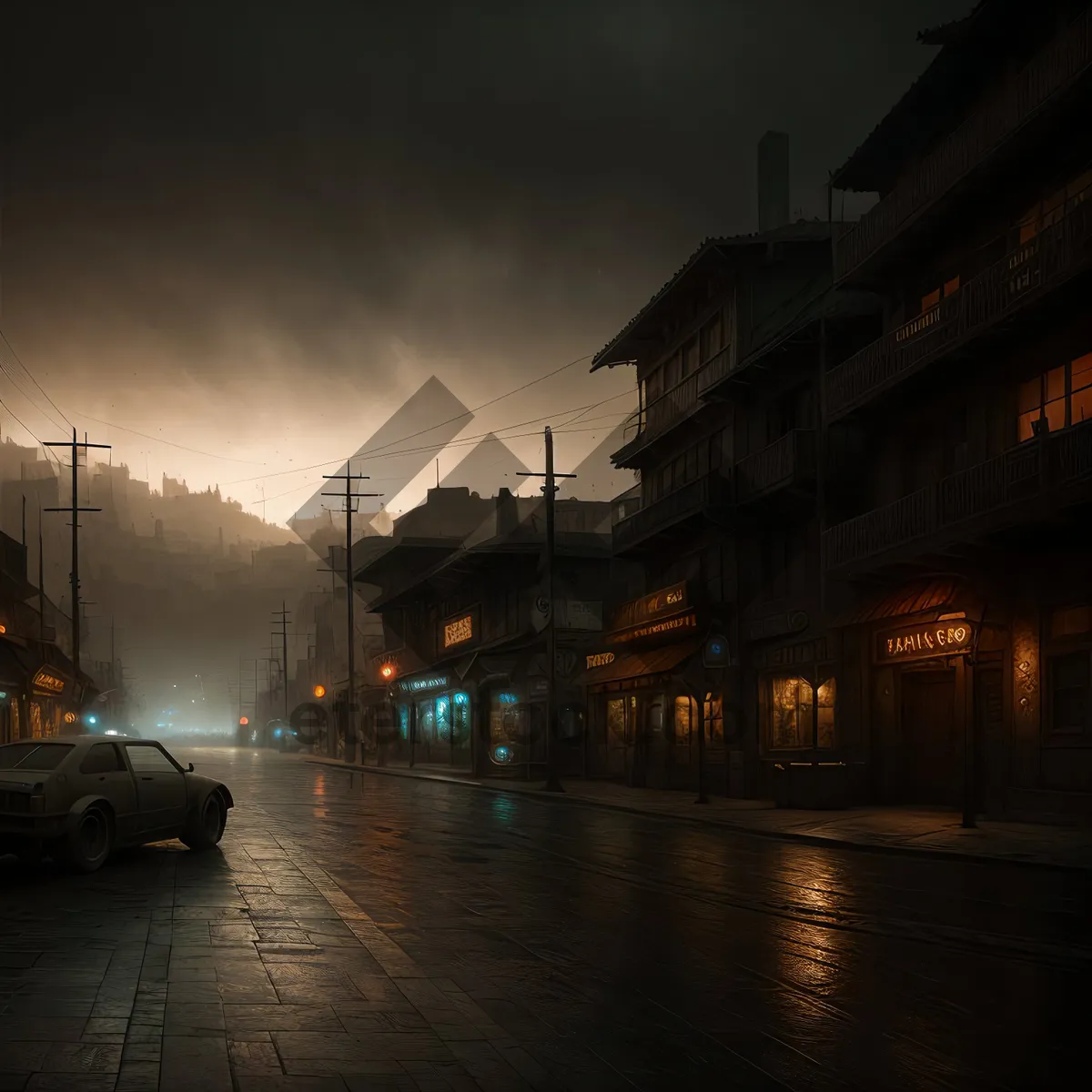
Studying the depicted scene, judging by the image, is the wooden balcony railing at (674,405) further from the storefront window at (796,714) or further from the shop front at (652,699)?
the storefront window at (796,714)

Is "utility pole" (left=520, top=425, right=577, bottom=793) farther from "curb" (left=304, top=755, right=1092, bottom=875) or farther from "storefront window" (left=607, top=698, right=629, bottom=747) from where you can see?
"storefront window" (left=607, top=698, right=629, bottom=747)

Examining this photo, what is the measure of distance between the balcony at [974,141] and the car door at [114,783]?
1681cm

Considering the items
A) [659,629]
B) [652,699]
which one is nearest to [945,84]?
[659,629]

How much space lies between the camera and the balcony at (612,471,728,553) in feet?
100

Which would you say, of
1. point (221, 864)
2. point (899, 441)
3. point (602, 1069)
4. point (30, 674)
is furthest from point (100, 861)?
point (30, 674)

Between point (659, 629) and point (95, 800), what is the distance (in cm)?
2225

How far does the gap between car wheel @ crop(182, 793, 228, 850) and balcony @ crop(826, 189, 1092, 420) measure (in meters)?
14.5

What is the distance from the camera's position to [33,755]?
45.5 ft

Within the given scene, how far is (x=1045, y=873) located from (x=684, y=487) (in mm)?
19214

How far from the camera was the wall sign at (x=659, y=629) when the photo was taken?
3203 centimetres

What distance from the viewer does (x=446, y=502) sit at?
269 ft

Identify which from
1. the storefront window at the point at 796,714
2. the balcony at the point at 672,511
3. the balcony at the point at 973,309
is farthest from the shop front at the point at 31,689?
the balcony at the point at 973,309

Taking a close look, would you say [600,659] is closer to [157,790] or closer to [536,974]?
[157,790]

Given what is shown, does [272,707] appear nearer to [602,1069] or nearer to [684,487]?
[684,487]
